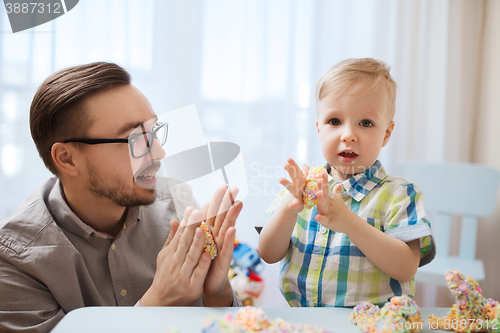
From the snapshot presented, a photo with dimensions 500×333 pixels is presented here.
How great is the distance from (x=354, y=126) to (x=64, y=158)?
29.3 inches

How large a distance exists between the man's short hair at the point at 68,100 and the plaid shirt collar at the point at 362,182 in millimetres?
642

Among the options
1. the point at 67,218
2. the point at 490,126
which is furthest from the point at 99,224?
the point at 490,126

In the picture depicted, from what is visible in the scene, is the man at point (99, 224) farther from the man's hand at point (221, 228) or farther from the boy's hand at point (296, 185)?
the boy's hand at point (296, 185)

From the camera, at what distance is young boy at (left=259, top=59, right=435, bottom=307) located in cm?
69

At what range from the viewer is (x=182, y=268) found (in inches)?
29.8

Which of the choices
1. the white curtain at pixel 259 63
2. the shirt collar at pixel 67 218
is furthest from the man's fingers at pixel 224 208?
the white curtain at pixel 259 63

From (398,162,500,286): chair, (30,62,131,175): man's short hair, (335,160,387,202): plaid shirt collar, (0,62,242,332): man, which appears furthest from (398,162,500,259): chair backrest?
(30,62,131,175): man's short hair

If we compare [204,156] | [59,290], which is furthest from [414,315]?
[59,290]

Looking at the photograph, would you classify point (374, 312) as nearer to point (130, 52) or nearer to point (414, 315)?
point (414, 315)

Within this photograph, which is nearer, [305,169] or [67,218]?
[305,169]

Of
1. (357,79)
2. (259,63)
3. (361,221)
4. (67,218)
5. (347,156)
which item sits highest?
(259,63)

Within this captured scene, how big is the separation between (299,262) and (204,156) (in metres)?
0.34

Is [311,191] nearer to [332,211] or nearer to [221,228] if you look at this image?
[332,211]

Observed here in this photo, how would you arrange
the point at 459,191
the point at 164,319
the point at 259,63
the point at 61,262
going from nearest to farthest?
the point at 164,319
the point at 61,262
the point at 459,191
the point at 259,63
